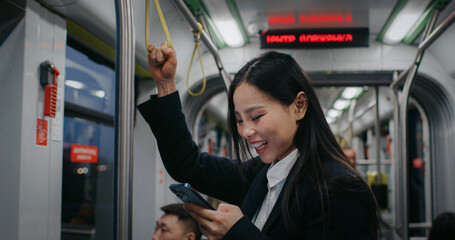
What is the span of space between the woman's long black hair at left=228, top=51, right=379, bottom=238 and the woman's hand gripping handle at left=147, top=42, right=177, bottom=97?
0.24m

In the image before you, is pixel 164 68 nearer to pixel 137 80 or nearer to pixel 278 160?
pixel 278 160

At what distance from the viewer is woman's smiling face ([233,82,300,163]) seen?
1.36 meters

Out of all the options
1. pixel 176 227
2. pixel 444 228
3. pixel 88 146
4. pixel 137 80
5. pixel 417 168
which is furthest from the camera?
pixel 417 168

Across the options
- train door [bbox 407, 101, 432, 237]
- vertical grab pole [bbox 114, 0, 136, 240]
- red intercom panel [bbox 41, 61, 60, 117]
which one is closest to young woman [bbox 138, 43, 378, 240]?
vertical grab pole [bbox 114, 0, 136, 240]

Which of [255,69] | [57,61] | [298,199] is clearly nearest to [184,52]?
[57,61]

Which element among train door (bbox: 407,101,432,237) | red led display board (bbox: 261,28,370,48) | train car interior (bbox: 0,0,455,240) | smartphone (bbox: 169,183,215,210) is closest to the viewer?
smartphone (bbox: 169,183,215,210)

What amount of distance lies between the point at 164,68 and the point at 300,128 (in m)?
0.52

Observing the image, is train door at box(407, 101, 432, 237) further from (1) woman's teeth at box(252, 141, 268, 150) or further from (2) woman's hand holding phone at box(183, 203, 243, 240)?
(2) woman's hand holding phone at box(183, 203, 243, 240)

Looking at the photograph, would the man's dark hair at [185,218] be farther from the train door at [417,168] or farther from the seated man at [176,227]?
the train door at [417,168]

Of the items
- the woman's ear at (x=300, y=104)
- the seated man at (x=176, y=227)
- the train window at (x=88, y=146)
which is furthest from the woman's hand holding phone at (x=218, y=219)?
the train window at (x=88, y=146)

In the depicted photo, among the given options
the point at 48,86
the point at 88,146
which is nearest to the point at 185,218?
the point at 48,86

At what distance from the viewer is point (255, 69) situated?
144cm

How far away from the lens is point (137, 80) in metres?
4.32

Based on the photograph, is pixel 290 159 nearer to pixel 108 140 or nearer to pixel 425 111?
pixel 108 140
